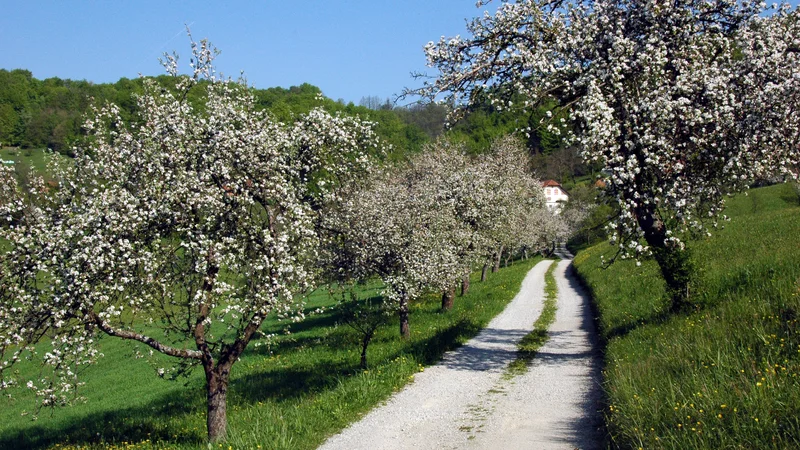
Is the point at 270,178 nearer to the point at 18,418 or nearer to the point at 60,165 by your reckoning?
the point at 60,165

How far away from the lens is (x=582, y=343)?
17.9 m

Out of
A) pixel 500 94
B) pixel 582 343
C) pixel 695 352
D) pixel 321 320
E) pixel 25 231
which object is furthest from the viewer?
pixel 321 320

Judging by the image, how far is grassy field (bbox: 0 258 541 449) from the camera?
1140 cm

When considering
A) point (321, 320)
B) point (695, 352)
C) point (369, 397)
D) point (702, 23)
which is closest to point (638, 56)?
point (702, 23)

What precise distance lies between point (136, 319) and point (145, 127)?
3.90 metres

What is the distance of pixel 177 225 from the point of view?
37.5 feet

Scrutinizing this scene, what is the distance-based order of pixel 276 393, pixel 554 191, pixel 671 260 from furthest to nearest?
pixel 554 191, pixel 276 393, pixel 671 260

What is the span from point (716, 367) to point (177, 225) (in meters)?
9.34

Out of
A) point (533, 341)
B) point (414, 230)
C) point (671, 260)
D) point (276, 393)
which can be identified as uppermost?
point (414, 230)

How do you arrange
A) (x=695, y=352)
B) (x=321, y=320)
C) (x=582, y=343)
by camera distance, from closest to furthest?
(x=695, y=352)
(x=582, y=343)
(x=321, y=320)

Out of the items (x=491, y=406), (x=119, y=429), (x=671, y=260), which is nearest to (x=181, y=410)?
(x=119, y=429)

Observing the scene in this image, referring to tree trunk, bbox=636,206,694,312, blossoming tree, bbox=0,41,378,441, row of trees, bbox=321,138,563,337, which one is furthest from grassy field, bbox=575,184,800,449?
row of trees, bbox=321,138,563,337

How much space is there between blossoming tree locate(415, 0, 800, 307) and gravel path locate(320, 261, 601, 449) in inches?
128

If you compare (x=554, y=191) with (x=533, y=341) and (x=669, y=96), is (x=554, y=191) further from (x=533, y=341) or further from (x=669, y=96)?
(x=669, y=96)
